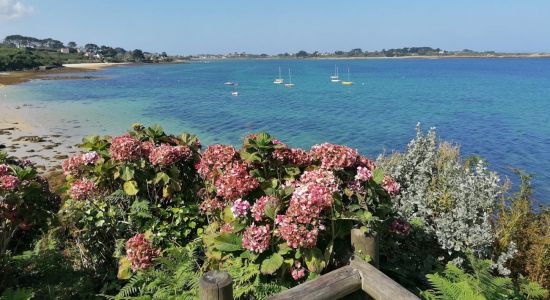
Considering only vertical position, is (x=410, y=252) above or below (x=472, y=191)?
below

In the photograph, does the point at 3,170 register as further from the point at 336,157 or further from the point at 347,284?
the point at 347,284

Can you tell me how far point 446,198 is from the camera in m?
5.34

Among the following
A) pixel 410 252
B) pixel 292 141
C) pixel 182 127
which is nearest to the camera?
pixel 410 252

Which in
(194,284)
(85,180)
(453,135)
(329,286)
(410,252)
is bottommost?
(453,135)

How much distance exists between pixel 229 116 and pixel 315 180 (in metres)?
34.1

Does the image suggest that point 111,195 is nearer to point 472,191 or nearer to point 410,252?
point 410,252

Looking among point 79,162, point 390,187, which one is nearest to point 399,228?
point 390,187

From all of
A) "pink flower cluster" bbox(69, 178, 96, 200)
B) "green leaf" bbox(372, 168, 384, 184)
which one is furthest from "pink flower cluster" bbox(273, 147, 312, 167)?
"pink flower cluster" bbox(69, 178, 96, 200)

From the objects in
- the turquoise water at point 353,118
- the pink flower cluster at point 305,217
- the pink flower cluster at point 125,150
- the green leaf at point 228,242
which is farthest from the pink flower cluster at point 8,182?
the turquoise water at point 353,118

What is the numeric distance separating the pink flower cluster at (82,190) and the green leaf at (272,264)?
8.98 feet

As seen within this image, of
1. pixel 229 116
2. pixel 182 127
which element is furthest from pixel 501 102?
pixel 182 127

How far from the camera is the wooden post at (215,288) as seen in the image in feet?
8.45

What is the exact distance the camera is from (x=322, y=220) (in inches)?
139

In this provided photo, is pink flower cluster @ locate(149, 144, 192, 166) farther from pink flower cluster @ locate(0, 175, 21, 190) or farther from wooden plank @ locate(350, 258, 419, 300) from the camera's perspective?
wooden plank @ locate(350, 258, 419, 300)
